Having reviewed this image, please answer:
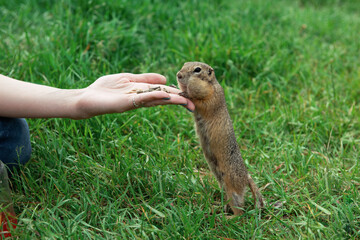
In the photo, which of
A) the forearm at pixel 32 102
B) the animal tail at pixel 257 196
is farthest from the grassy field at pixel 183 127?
the forearm at pixel 32 102

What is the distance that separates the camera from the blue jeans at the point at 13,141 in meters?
2.60

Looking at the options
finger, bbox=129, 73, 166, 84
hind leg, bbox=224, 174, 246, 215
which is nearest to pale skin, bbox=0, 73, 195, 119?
finger, bbox=129, 73, 166, 84

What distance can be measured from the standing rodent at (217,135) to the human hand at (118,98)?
0.11m

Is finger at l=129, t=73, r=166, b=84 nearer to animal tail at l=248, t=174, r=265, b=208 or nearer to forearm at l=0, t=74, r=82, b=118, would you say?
forearm at l=0, t=74, r=82, b=118

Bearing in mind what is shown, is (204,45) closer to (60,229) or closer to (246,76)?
(246,76)

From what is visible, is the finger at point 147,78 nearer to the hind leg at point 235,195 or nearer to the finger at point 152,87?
the finger at point 152,87

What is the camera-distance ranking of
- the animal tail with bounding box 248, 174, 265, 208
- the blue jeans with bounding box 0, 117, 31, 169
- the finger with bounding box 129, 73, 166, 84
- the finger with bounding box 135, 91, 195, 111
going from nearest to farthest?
the finger with bounding box 135, 91, 195, 111 < the blue jeans with bounding box 0, 117, 31, 169 < the animal tail with bounding box 248, 174, 265, 208 < the finger with bounding box 129, 73, 166, 84

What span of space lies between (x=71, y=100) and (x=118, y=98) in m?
0.33

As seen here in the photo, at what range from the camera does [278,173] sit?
3.08 m

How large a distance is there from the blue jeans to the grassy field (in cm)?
13

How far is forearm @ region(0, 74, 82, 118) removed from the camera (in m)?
2.49

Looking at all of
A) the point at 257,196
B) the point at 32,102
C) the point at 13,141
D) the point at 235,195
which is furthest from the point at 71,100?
the point at 257,196

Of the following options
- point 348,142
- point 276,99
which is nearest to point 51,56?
point 276,99

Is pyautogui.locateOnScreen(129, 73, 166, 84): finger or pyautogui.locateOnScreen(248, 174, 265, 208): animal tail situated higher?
pyautogui.locateOnScreen(129, 73, 166, 84): finger
